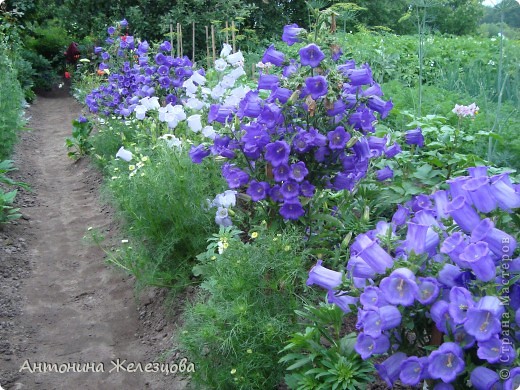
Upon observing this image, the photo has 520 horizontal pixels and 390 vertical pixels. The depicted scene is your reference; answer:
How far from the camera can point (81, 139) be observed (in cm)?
800

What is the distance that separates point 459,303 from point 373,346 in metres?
0.33

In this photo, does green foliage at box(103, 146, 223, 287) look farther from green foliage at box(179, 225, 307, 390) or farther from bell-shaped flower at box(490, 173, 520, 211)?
bell-shaped flower at box(490, 173, 520, 211)

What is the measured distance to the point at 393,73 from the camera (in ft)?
30.3

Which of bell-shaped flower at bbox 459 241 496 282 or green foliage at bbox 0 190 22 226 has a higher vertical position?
bell-shaped flower at bbox 459 241 496 282

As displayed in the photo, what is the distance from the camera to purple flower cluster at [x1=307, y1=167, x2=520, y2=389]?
166 cm

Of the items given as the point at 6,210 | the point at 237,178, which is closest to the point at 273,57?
the point at 237,178

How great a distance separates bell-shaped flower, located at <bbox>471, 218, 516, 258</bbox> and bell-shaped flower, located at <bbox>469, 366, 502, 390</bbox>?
1.18 feet

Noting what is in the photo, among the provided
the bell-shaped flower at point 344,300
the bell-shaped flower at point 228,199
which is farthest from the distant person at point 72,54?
the bell-shaped flower at point 344,300

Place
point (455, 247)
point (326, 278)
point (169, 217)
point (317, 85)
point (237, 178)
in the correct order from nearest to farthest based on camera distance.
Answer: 1. point (455, 247)
2. point (326, 278)
3. point (317, 85)
4. point (237, 178)
5. point (169, 217)

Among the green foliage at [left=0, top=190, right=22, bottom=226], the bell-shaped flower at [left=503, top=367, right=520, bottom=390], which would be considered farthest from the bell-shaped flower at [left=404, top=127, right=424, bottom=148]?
the green foliage at [left=0, top=190, right=22, bottom=226]

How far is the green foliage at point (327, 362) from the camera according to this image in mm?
2037

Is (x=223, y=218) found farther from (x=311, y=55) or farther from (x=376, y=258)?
(x=376, y=258)

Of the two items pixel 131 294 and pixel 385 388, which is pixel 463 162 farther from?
pixel 131 294

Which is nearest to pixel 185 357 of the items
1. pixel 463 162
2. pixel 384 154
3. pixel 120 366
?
pixel 120 366
